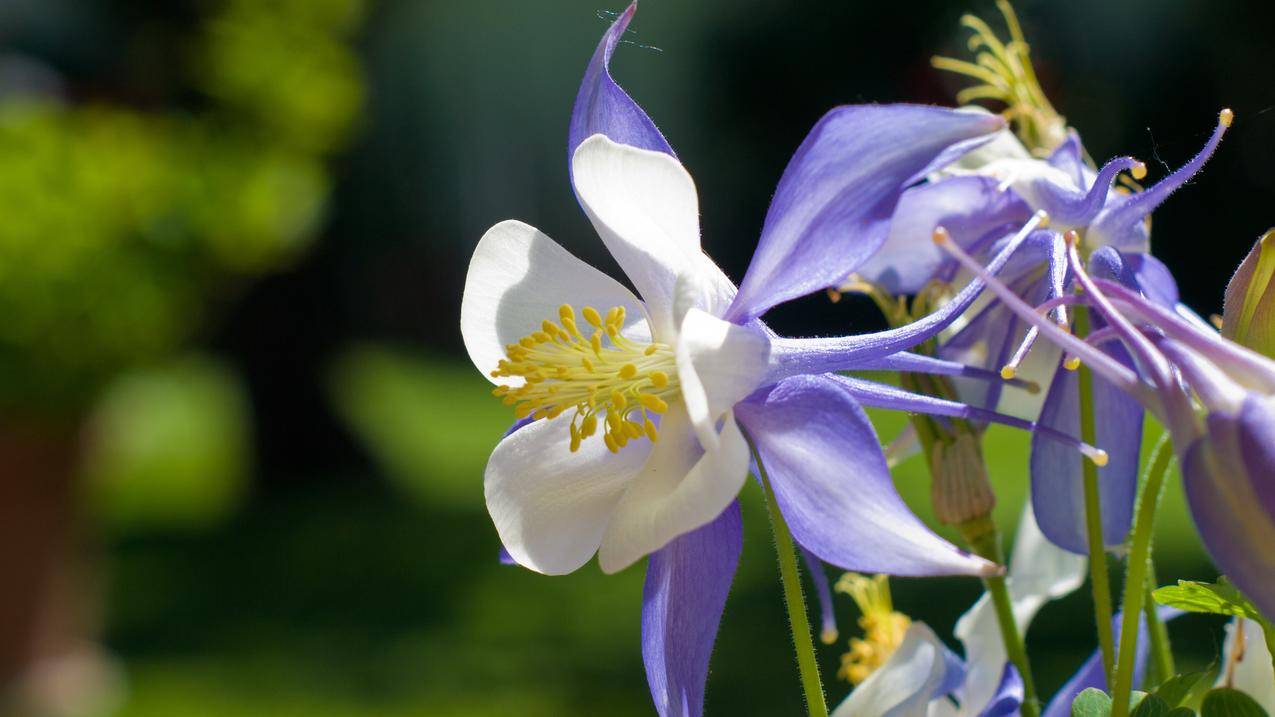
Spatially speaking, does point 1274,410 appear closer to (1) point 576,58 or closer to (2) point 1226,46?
(2) point 1226,46

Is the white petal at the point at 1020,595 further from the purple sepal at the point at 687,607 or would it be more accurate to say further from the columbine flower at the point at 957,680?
the purple sepal at the point at 687,607

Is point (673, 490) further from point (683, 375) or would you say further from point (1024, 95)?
point (1024, 95)

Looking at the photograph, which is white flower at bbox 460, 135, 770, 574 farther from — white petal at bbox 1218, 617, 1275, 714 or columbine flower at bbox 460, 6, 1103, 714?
white petal at bbox 1218, 617, 1275, 714

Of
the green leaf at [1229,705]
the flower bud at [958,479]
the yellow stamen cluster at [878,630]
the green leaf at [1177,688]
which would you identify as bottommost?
the yellow stamen cluster at [878,630]

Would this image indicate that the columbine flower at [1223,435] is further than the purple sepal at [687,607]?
No

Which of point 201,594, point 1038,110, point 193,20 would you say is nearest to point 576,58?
point 193,20

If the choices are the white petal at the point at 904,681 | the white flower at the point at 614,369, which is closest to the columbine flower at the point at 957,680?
the white petal at the point at 904,681
